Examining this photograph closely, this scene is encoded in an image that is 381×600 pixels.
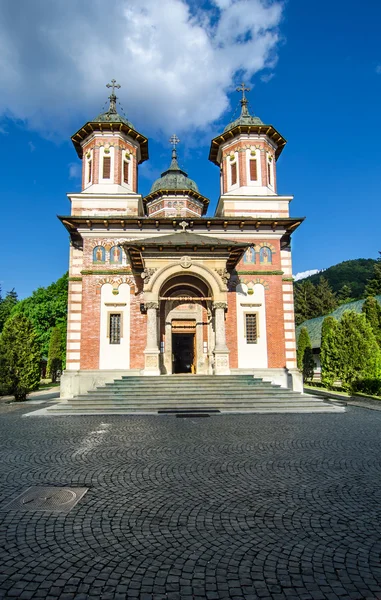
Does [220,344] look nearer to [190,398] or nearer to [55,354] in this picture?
[190,398]

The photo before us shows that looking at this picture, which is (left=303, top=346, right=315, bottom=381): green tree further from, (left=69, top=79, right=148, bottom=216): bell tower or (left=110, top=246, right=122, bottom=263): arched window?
(left=110, top=246, right=122, bottom=263): arched window

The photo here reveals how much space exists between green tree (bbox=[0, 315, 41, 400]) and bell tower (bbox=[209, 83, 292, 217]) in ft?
46.2

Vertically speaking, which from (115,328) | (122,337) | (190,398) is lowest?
(190,398)

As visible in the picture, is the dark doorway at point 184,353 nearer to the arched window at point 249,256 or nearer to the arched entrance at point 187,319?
the arched entrance at point 187,319

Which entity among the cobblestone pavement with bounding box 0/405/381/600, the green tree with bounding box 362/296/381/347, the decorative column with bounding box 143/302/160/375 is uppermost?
the green tree with bounding box 362/296/381/347

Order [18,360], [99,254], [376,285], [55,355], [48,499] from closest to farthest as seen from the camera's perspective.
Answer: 1. [48,499]
2. [18,360]
3. [99,254]
4. [55,355]
5. [376,285]

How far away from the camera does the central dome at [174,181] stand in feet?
109

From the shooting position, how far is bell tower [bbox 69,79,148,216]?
76.5 ft

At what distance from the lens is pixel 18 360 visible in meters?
19.3

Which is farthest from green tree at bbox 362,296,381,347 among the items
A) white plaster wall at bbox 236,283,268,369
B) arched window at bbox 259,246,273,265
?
white plaster wall at bbox 236,283,268,369

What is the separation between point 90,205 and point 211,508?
2142 cm

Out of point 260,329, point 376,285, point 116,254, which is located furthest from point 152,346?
point 376,285

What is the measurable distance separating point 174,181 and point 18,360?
69.9 feet

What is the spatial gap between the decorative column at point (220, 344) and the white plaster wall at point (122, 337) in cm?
520
